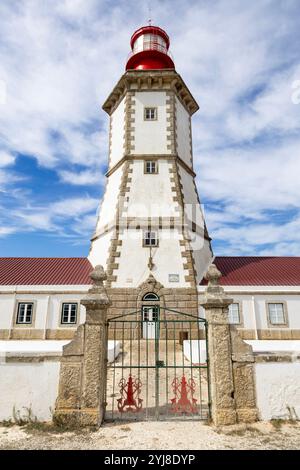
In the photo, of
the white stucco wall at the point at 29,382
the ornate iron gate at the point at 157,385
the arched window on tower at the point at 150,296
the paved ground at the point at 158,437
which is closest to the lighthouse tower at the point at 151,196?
the arched window on tower at the point at 150,296

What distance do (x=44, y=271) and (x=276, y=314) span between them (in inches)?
535

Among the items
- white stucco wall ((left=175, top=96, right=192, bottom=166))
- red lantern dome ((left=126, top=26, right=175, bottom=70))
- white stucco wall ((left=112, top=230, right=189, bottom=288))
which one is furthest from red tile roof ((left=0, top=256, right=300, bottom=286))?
red lantern dome ((left=126, top=26, right=175, bottom=70))

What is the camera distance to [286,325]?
628 inches

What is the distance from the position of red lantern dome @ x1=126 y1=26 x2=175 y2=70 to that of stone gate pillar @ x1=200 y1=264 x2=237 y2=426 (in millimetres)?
18282

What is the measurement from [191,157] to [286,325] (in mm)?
11420

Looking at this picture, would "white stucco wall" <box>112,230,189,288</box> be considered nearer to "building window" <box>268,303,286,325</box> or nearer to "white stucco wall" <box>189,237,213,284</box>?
"white stucco wall" <box>189,237,213,284</box>

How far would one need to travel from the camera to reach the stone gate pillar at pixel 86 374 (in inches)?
224

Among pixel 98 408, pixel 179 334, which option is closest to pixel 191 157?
pixel 179 334

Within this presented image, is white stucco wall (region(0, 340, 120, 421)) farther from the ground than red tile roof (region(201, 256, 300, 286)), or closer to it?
closer to it

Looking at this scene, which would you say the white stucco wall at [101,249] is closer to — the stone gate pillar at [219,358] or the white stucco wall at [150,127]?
the white stucco wall at [150,127]

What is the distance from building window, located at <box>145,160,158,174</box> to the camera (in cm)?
1734

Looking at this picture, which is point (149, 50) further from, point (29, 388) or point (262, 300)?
point (29, 388)

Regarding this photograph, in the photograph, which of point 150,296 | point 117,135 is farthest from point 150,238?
point 117,135

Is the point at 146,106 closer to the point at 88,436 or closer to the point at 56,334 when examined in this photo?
the point at 56,334
